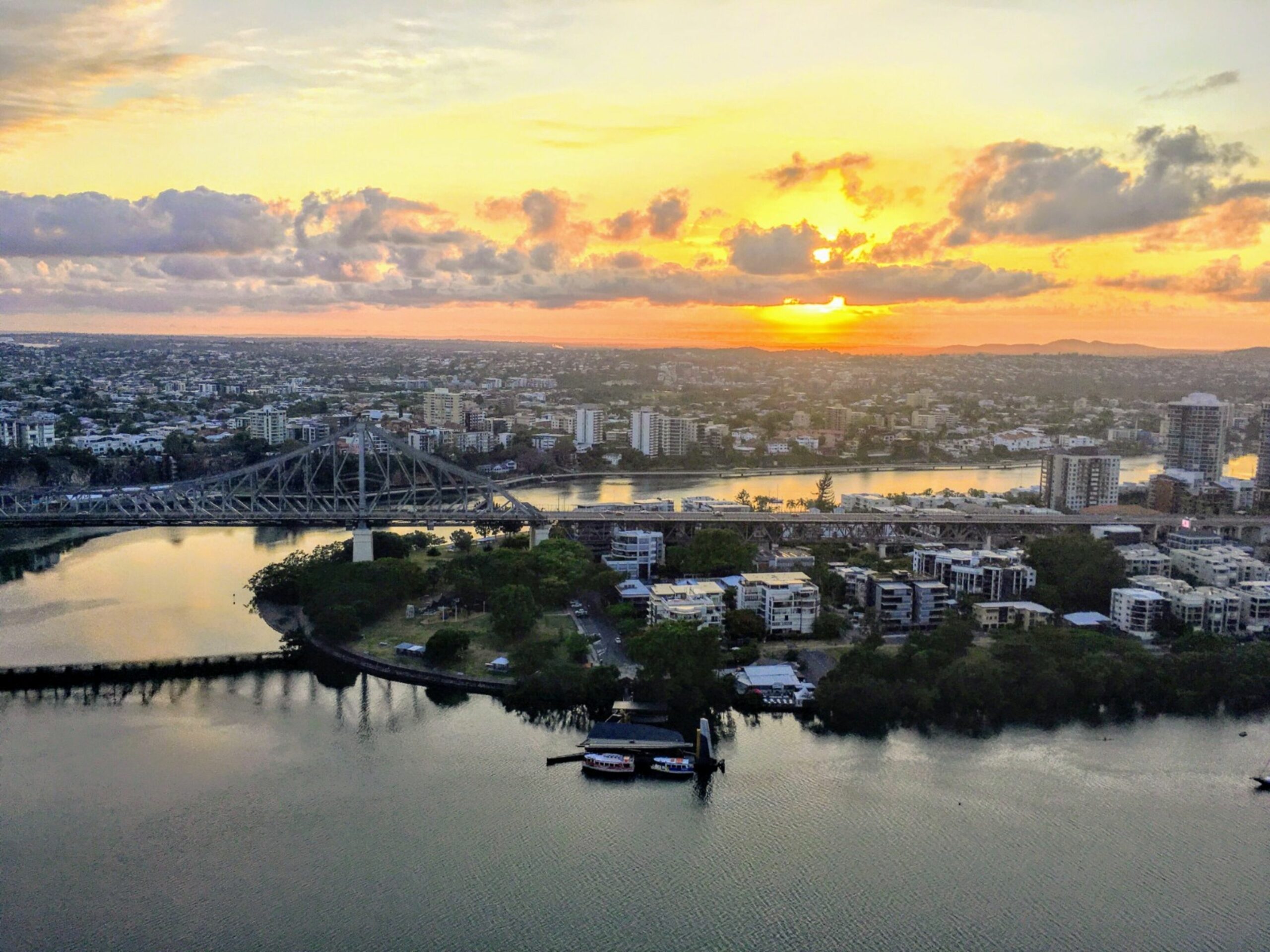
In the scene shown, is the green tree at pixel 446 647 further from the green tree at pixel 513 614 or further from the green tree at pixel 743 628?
the green tree at pixel 743 628

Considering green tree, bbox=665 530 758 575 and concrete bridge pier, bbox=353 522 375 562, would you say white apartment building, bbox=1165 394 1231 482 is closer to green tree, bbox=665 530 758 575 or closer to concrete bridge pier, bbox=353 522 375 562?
green tree, bbox=665 530 758 575

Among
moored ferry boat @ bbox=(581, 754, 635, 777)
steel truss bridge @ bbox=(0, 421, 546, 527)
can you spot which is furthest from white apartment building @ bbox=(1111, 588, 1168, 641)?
steel truss bridge @ bbox=(0, 421, 546, 527)

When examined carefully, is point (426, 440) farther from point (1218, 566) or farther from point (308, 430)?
point (1218, 566)

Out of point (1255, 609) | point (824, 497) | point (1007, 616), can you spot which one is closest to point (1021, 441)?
point (824, 497)

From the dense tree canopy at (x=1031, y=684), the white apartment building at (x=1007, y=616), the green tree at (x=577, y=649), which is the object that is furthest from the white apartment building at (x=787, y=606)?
the green tree at (x=577, y=649)

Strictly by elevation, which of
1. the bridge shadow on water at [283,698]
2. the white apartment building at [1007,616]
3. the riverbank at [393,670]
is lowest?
the bridge shadow on water at [283,698]
